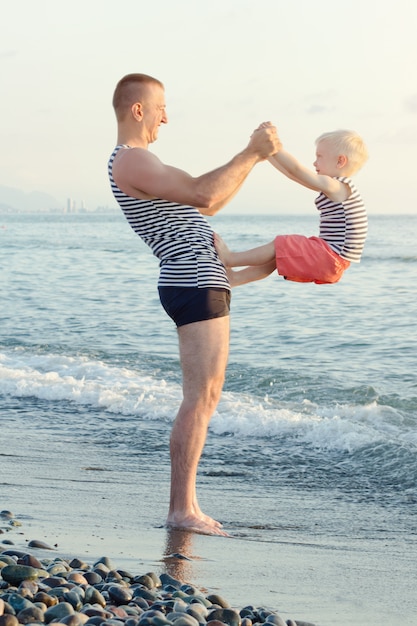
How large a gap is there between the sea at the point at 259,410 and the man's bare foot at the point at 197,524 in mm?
171

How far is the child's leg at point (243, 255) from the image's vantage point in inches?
171

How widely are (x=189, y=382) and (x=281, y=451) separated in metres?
2.73

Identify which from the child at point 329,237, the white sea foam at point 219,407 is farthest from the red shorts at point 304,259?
the white sea foam at point 219,407

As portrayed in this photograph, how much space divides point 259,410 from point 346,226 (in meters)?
3.73

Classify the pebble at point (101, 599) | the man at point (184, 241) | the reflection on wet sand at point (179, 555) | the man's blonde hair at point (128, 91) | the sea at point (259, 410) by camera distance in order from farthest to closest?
the sea at point (259, 410) → the man's blonde hair at point (128, 91) → the man at point (184, 241) → the reflection on wet sand at point (179, 555) → the pebble at point (101, 599)

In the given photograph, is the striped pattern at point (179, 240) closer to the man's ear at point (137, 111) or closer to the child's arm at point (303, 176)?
the man's ear at point (137, 111)

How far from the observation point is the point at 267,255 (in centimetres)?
461

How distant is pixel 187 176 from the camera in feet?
13.5

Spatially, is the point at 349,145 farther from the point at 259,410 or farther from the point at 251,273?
the point at 259,410

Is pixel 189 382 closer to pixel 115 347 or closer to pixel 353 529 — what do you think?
pixel 353 529

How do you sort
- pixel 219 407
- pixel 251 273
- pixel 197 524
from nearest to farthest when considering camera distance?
pixel 197 524 → pixel 251 273 → pixel 219 407

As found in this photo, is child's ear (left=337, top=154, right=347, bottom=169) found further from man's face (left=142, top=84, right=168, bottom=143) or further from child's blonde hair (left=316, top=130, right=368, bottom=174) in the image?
man's face (left=142, top=84, right=168, bottom=143)

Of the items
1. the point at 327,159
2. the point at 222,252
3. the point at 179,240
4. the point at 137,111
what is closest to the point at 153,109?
the point at 137,111

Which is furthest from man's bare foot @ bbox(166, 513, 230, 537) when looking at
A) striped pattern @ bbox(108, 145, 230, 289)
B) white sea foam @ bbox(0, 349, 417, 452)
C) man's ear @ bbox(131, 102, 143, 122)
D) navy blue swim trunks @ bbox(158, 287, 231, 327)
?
white sea foam @ bbox(0, 349, 417, 452)
